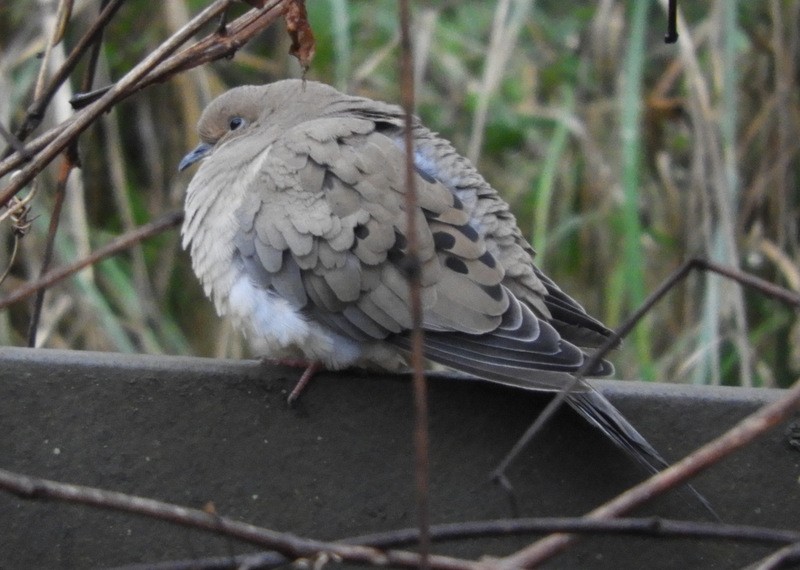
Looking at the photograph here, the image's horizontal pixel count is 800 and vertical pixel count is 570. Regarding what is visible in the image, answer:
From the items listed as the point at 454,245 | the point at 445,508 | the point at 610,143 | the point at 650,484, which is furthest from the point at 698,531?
the point at 610,143

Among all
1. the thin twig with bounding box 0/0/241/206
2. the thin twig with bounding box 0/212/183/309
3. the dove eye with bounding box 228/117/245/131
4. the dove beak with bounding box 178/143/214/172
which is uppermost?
the thin twig with bounding box 0/0/241/206

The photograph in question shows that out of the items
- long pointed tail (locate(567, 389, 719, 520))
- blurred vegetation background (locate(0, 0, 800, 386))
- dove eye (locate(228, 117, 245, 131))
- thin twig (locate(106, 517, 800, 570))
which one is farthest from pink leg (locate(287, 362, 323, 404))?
blurred vegetation background (locate(0, 0, 800, 386))

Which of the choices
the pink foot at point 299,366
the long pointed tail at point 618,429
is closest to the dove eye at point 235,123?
the pink foot at point 299,366

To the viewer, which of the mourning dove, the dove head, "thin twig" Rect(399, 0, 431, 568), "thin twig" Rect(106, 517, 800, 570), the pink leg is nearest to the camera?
"thin twig" Rect(399, 0, 431, 568)

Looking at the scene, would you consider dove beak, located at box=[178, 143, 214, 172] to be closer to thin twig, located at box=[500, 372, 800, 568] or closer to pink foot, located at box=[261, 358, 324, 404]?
pink foot, located at box=[261, 358, 324, 404]

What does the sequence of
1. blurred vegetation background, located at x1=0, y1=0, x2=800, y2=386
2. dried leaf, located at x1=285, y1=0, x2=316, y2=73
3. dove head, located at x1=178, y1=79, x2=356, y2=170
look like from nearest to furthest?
dried leaf, located at x1=285, y1=0, x2=316, y2=73 → dove head, located at x1=178, y1=79, x2=356, y2=170 → blurred vegetation background, located at x1=0, y1=0, x2=800, y2=386

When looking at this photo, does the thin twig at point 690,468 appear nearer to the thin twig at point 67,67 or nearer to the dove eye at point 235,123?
the thin twig at point 67,67

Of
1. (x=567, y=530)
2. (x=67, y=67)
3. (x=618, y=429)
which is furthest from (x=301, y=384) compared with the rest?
(x=567, y=530)

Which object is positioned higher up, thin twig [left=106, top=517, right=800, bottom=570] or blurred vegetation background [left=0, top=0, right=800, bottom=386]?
thin twig [left=106, top=517, right=800, bottom=570]
